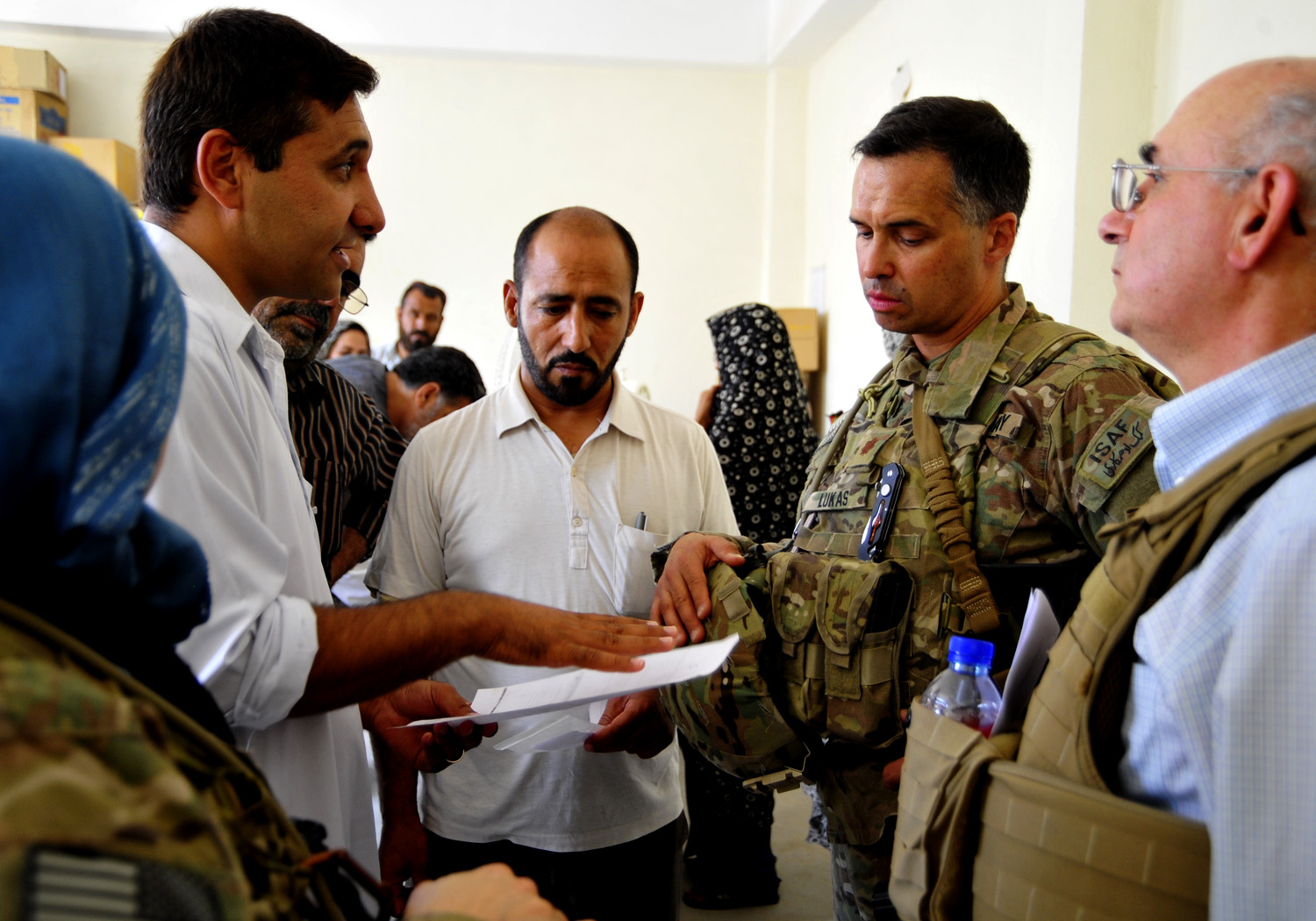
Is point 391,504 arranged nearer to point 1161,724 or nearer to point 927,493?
point 927,493

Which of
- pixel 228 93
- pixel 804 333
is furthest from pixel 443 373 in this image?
pixel 804 333

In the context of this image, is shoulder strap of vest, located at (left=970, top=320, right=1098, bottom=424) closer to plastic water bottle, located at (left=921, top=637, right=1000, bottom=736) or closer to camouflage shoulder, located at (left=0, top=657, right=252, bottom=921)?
plastic water bottle, located at (left=921, top=637, right=1000, bottom=736)

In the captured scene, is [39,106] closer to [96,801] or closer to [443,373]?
[443,373]

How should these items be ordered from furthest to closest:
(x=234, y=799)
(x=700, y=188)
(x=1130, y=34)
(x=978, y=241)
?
(x=700, y=188) < (x=1130, y=34) < (x=978, y=241) < (x=234, y=799)

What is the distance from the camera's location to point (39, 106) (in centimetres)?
589

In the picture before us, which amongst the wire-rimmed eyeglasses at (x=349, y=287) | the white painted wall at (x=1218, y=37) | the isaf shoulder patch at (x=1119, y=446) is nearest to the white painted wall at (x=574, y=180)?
the white painted wall at (x=1218, y=37)

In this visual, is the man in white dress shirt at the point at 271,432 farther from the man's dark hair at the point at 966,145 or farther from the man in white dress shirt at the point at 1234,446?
the man's dark hair at the point at 966,145

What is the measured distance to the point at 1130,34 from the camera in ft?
10.5

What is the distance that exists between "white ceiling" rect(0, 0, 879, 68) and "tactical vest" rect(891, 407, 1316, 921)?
6.04m

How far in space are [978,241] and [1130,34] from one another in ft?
7.26

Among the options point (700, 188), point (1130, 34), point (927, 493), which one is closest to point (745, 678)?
point (927, 493)

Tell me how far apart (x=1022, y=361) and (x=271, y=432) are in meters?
1.22

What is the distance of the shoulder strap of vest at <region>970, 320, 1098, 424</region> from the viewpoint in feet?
4.97

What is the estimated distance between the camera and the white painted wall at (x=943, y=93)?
11.3ft
